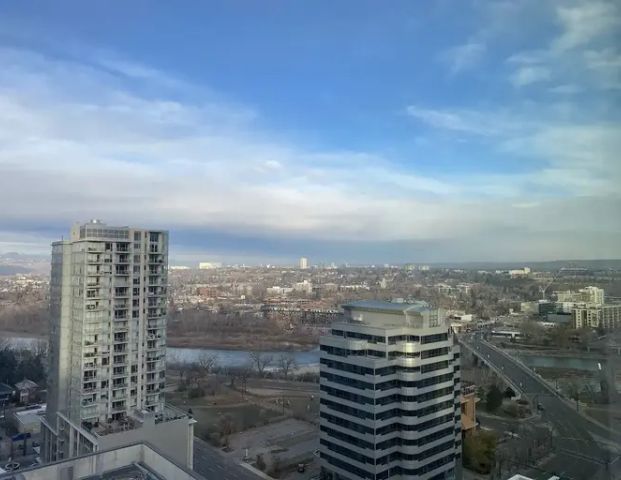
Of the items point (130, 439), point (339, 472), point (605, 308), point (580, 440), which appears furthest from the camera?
point (580, 440)

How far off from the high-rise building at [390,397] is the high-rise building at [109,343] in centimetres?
141

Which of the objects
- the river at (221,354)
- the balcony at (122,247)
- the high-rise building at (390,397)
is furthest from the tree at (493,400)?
the balcony at (122,247)

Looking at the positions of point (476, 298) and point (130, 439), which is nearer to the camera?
point (130, 439)

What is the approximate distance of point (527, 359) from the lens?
8438mm

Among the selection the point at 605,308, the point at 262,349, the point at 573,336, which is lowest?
the point at 262,349

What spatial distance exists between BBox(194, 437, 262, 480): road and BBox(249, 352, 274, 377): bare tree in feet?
14.0

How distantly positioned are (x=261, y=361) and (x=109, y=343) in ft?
22.5

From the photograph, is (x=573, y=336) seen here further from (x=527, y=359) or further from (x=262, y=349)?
(x=262, y=349)

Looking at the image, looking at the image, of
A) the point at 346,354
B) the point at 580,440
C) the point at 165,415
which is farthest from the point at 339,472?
the point at 580,440

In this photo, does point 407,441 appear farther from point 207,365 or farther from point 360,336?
point 207,365

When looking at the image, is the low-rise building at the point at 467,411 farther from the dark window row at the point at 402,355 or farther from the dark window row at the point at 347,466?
the dark window row at the point at 347,466

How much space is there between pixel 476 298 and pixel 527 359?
321cm

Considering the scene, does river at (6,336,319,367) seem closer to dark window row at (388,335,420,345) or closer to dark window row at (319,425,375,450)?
dark window row at (319,425,375,450)

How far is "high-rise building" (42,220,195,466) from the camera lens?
172 inches
